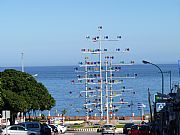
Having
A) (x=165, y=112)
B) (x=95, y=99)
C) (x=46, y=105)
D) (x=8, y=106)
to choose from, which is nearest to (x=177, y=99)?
(x=165, y=112)

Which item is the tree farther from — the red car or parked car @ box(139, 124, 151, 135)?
parked car @ box(139, 124, 151, 135)

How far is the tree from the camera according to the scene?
222 feet

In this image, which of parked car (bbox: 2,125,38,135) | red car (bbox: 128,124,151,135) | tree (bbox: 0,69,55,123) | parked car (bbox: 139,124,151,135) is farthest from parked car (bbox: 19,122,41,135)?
parked car (bbox: 139,124,151,135)

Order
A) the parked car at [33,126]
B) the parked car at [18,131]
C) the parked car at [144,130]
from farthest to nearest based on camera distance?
the parked car at [144,130]
the parked car at [33,126]
the parked car at [18,131]

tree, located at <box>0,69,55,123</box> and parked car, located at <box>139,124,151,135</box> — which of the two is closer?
parked car, located at <box>139,124,151,135</box>

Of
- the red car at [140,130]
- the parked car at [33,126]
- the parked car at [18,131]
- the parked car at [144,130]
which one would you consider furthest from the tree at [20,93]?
the parked car at [144,130]

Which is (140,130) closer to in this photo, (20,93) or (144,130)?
(144,130)

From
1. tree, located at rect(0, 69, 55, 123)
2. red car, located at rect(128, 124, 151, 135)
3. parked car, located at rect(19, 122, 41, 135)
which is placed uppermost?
tree, located at rect(0, 69, 55, 123)

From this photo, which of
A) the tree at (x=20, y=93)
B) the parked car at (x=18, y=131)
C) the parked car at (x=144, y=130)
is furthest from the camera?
the tree at (x=20, y=93)

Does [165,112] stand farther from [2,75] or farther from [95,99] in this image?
[95,99]

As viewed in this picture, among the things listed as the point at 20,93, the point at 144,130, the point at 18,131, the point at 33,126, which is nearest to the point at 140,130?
the point at 144,130

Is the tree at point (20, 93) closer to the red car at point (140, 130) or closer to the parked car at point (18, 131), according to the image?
the parked car at point (18, 131)

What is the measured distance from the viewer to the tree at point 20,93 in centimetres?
6756

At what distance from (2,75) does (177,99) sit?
3130 centimetres
